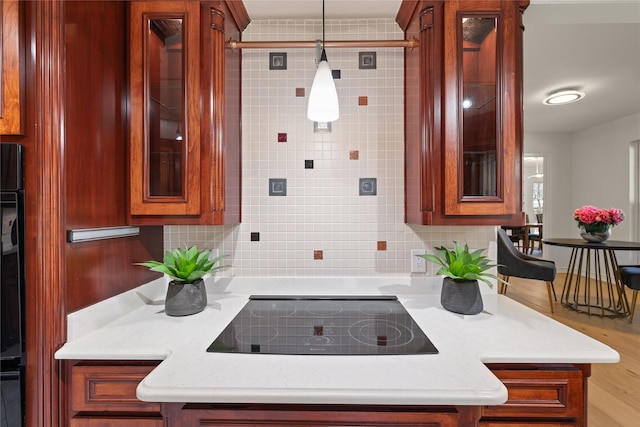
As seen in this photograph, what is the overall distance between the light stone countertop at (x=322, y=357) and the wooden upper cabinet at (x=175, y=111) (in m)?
0.42

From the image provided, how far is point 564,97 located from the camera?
3834 mm

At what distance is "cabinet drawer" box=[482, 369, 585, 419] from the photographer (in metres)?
0.93

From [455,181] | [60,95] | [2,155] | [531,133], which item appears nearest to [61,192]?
[2,155]

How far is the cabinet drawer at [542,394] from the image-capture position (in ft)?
3.05

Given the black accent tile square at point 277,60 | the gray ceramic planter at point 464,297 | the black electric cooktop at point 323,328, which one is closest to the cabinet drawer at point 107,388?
the black electric cooktop at point 323,328

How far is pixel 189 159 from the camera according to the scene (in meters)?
1.27

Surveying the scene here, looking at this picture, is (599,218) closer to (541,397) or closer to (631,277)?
(631,277)

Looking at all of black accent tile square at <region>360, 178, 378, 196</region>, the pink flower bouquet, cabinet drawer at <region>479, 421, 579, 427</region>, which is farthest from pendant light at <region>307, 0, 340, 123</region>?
the pink flower bouquet

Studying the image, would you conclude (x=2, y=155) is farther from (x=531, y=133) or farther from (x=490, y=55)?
(x=531, y=133)

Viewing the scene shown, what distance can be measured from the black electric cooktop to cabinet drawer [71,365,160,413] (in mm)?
281

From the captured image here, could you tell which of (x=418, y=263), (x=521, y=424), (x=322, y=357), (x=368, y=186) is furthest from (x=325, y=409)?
(x=368, y=186)

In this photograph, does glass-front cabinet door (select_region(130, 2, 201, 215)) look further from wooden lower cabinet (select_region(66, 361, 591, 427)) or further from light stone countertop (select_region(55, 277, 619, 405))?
wooden lower cabinet (select_region(66, 361, 591, 427))

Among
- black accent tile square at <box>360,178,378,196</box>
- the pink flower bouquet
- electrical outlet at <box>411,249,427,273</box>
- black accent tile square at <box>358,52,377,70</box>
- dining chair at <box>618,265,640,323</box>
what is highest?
black accent tile square at <box>358,52,377,70</box>

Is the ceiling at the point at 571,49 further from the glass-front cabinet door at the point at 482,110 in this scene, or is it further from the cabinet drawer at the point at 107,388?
the cabinet drawer at the point at 107,388
